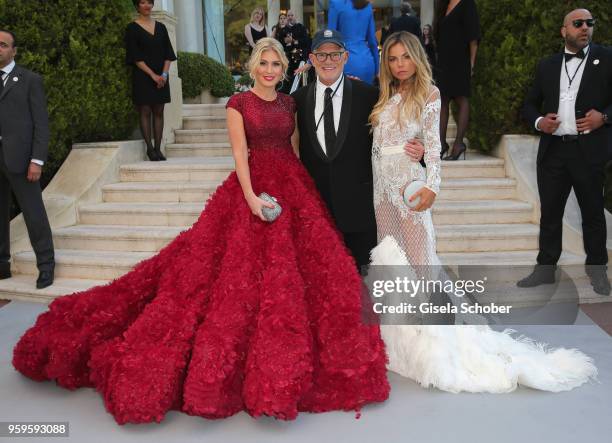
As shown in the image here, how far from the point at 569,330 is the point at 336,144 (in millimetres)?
2257

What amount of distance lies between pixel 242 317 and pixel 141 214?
126 inches

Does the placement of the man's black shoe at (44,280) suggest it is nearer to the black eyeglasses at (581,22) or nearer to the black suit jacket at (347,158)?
the black suit jacket at (347,158)

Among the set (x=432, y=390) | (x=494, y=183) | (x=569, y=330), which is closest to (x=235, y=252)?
(x=432, y=390)

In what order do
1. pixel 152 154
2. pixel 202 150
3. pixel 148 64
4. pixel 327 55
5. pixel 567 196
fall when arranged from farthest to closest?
pixel 202 150, pixel 152 154, pixel 148 64, pixel 567 196, pixel 327 55

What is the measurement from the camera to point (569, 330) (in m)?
4.04

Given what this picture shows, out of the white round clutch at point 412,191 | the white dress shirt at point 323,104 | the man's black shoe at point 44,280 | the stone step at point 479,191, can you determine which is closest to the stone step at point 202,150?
the man's black shoe at point 44,280

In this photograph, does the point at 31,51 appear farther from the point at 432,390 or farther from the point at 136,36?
the point at 432,390

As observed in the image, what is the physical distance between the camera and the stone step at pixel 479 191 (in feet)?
19.0

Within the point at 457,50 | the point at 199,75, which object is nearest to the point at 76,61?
the point at 457,50

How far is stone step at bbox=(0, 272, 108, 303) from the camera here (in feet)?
16.3

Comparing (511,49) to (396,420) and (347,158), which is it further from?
(396,420)

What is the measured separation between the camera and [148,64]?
6.72 meters

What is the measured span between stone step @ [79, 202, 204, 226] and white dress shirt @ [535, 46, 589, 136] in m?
3.46

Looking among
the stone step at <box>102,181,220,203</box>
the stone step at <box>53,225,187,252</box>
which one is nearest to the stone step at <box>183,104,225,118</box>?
the stone step at <box>102,181,220,203</box>
